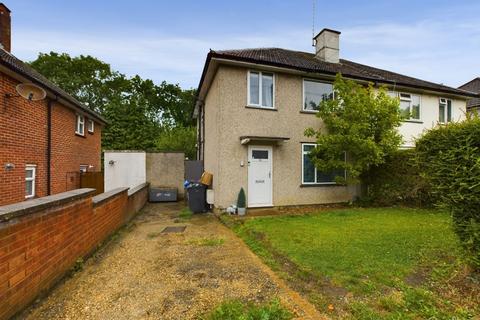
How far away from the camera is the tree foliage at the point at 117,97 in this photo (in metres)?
29.4

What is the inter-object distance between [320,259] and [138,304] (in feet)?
9.03

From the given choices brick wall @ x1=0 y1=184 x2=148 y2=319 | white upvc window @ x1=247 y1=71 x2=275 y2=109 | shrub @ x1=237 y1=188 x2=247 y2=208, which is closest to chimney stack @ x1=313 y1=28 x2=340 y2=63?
white upvc window @ x1=247 y1=71 x2=275 y2=109

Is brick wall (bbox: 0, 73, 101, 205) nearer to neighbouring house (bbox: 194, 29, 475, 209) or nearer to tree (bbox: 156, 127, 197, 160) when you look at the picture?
neighbouring house (bbox: 194, 29, 475, 209)

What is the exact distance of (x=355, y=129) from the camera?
27.7ft

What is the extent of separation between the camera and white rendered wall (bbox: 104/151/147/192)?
12.7m

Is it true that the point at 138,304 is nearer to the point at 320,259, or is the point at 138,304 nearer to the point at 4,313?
the point at 4,313

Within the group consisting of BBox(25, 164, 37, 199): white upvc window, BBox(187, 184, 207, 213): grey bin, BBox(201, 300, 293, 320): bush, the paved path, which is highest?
BBox(25, 164, 37, 199): white upvc window

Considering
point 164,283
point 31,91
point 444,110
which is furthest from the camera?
point 444,110

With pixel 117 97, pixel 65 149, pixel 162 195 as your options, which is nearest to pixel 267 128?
pixel 162 195

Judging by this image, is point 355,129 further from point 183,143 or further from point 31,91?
point 183,143

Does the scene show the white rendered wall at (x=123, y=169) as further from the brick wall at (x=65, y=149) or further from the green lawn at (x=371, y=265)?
the green lawn at (x=371, y=265)

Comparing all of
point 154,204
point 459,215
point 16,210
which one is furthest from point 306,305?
point 154,204

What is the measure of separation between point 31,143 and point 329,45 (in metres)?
12.8

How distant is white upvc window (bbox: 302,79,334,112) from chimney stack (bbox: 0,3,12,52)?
12.3 m
